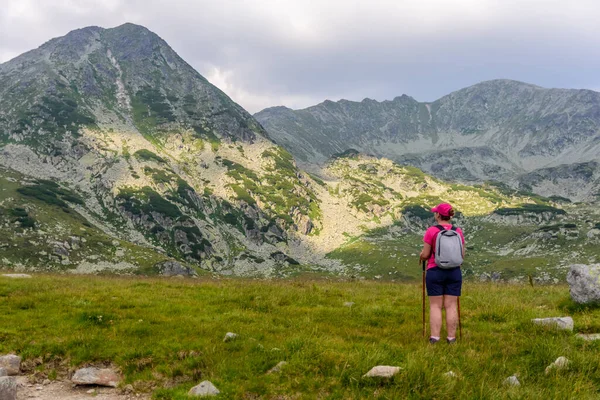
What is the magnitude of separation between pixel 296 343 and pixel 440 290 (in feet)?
13.2

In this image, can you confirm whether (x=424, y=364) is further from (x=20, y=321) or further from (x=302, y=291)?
(x=20, y=321)

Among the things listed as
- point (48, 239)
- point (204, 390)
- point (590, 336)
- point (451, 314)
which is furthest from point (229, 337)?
point (48, 239)

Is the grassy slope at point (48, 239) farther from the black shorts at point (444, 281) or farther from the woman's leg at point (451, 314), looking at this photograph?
the woman's leg at point (451, 314)

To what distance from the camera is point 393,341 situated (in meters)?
9.64

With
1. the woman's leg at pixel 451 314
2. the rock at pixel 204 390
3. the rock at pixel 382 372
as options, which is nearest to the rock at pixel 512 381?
the rock at pixel 382 372

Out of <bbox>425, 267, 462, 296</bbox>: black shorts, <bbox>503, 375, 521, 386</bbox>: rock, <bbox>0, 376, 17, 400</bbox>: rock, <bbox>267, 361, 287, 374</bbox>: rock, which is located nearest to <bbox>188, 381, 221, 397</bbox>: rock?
<bbox>267, 361, 287, 374</bbox>: rock

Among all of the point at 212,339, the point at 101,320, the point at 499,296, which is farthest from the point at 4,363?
the point at 499,296

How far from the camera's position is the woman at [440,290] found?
9547 mm

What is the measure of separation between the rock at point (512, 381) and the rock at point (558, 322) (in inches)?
172

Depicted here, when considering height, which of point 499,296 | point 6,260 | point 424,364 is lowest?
point 6,260

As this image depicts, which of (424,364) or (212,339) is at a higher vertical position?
(424,364)

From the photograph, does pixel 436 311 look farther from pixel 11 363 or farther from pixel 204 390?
pixel 11 363

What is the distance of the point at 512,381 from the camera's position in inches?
274

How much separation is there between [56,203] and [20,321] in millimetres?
206975
